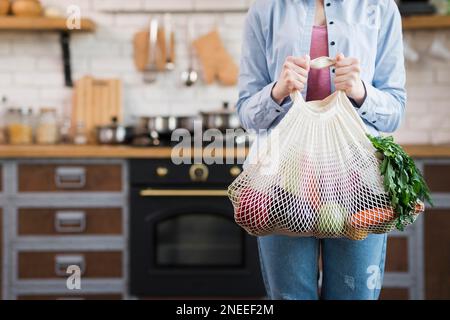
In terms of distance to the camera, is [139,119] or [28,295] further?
[139,119]

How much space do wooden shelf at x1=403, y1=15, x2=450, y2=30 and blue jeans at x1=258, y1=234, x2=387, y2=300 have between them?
7.57ft

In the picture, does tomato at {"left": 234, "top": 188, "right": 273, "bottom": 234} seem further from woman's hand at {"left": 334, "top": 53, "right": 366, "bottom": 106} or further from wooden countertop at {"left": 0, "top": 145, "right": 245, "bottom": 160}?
wooden countertop at {"left": 0, "top": 145, "right": 245, "bottom": 160}

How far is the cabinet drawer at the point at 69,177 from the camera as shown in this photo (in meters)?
3.21

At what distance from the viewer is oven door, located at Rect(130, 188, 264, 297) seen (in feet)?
10.6

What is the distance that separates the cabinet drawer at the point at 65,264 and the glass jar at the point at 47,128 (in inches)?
28.2

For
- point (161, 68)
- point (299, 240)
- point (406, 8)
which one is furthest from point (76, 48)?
point (299, 240)

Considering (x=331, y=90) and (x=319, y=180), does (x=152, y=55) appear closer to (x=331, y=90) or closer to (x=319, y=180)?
(x=331, y=90)

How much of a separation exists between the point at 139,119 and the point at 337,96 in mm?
2547

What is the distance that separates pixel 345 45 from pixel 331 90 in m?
0.10

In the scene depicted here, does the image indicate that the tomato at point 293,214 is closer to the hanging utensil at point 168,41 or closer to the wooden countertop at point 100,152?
the wooden countertop at point 100,152

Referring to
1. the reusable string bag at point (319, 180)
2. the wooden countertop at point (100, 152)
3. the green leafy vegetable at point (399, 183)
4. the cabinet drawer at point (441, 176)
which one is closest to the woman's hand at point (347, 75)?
the reusable string bag at point (319, 180)

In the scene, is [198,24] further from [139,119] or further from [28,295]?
[28,295]

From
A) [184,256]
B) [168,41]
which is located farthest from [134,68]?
[184,256]

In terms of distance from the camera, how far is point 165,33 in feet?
12.3
